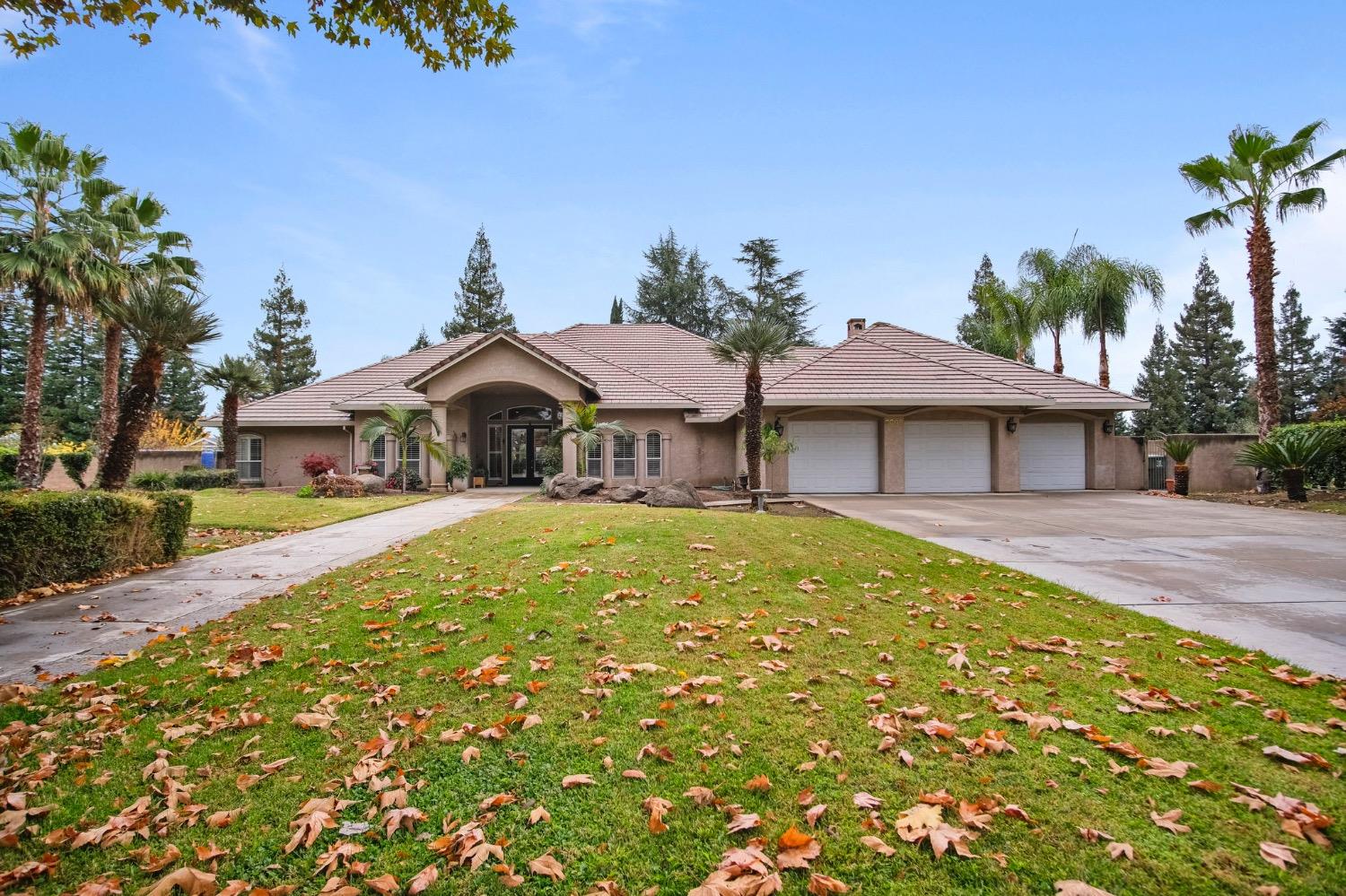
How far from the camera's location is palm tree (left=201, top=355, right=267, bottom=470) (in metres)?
24.7

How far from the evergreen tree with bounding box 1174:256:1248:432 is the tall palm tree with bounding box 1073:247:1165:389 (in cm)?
3147

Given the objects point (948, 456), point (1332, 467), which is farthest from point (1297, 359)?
point (948, 456)

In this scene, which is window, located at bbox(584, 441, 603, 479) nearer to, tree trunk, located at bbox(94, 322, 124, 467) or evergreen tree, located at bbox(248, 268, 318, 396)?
tree trunk, located at bbox(94, 322, 124, 467)

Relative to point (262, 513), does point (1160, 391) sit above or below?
above

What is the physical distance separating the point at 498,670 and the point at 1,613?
19.3 feet

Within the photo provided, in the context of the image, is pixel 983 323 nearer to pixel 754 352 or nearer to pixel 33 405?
pixel 754 352

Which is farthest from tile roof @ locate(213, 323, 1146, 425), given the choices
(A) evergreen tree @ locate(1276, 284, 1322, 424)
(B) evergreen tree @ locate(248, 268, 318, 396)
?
(A) evergreen tree @ locate(1276, 284, 1322, 424)

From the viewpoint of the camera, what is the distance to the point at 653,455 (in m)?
22.6

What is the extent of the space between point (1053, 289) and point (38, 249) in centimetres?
3656

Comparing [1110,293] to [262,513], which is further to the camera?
[1110,293]

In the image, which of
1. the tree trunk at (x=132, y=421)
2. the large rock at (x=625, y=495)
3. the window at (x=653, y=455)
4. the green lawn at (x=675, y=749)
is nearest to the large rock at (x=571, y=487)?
the large rock at (x=625, y=495)

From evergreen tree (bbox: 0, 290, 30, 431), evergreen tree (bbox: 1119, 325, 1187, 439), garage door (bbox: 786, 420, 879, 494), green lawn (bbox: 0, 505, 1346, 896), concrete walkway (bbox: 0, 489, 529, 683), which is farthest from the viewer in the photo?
evergreen tree (bbox: 1119, 325, 1187, 439)

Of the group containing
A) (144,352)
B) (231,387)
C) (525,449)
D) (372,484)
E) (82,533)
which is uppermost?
(231,387)

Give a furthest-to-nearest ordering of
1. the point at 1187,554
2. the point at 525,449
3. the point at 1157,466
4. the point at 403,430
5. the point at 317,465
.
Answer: the point at 525,449, the point at 1157,466, the point at 317,465, the point at 403,430, the point at 1187,554
